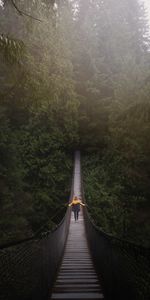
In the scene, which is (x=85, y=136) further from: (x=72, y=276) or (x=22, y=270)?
(x=22, y=270)

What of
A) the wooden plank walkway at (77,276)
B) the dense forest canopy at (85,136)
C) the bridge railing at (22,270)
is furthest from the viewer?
the dense forest canopy at (85,136)

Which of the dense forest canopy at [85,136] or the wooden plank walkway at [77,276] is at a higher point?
the dense forest canopy at [85,136]

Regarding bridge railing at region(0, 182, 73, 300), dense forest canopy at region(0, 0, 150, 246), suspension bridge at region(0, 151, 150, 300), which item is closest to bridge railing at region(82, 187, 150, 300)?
suspension bridge at region(0, 151, 150, 300)

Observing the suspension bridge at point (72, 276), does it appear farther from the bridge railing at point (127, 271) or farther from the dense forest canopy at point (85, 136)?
the dense forest canopy at point (85, 136)

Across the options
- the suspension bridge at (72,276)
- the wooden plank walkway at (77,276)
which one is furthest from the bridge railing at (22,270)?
the wooden plank walkway at (77,276)

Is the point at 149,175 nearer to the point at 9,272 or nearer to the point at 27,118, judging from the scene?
the point at 27,118

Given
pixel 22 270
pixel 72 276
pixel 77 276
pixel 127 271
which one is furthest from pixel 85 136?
pixel 22 270
